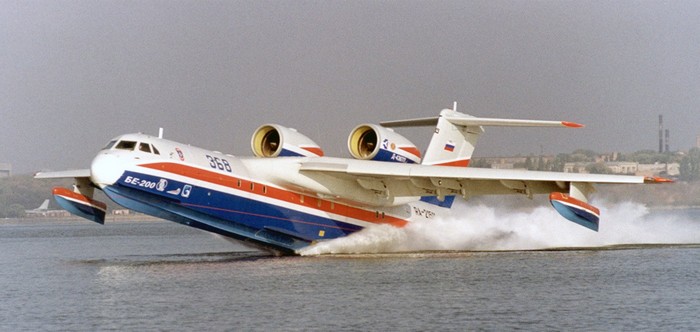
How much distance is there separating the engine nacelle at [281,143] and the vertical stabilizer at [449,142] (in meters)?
4.04

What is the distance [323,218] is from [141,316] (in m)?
11.0

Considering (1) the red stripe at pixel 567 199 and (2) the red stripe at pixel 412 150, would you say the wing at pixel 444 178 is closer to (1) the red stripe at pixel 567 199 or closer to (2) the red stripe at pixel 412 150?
(1) the red stripe at pixel 567 199

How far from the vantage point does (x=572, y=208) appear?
77.5 feet

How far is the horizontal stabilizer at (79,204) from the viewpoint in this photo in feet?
88.5

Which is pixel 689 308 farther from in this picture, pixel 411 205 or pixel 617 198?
pixel 617 198

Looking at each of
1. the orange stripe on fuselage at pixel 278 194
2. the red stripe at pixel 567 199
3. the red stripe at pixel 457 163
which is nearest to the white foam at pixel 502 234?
the orange stripe on fuselage at pixel 278 194

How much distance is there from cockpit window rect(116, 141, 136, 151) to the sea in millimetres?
2722

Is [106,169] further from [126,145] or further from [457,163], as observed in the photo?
[457,163]

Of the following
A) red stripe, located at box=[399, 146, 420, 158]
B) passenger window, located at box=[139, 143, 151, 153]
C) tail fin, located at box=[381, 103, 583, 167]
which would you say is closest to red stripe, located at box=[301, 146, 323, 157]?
red stripe, located at box=[399, 146, 420, 158]

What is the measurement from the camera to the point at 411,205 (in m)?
28.6

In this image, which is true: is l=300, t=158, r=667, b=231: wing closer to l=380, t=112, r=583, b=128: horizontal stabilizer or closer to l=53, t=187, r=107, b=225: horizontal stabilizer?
l=380, t=112, r=583, b=128: horizontal stabilizer

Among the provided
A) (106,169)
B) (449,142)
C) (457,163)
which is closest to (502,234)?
(457,163)

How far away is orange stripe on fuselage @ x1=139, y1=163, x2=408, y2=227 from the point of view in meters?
23.1

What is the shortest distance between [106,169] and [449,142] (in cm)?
1071
